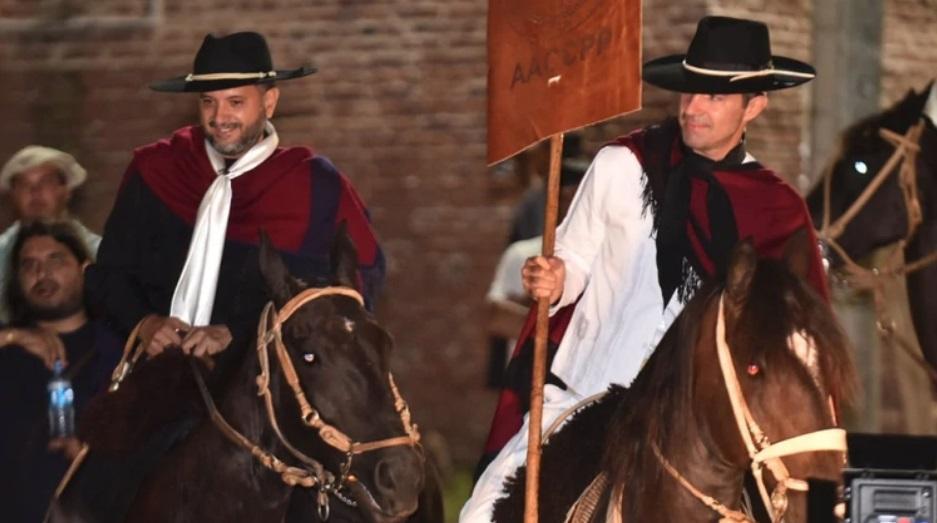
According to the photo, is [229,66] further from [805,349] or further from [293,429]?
[805,349]

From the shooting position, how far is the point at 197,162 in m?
8.75

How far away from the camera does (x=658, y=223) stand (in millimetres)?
7434

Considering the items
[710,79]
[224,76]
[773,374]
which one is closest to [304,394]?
[224,76]

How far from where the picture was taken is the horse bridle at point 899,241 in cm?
1023

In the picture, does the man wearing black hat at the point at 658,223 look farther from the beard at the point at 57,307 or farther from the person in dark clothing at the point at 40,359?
the beard at the point at 57,307

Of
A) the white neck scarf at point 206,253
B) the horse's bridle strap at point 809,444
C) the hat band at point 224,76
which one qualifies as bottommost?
the white neck scarf at point 206,253

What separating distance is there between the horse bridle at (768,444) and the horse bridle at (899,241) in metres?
3.92

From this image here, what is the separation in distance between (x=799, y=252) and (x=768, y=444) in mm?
694

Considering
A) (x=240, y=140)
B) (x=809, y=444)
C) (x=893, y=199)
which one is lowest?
(x=893, y=199)

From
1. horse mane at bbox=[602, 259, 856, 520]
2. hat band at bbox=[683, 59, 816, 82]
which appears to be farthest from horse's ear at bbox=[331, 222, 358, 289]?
horse mane at bbox=[602, 259, 856, 520]

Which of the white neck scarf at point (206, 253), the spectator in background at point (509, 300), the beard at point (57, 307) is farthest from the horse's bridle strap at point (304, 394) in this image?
the spectator in background at point (509, 300)

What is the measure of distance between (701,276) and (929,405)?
449 cm

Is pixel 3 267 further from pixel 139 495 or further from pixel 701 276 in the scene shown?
pixel 701 276

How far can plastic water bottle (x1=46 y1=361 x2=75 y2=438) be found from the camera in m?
9.12
